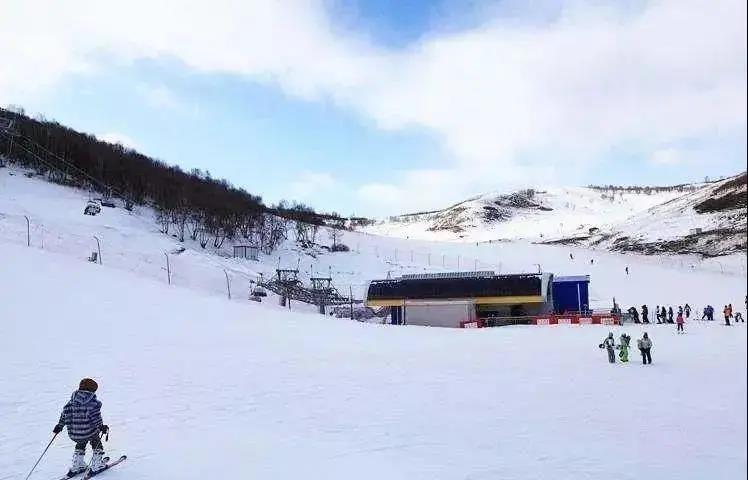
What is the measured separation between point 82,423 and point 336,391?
291 inches

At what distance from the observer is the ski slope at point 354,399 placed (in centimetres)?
882

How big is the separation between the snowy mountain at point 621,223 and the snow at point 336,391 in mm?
60017

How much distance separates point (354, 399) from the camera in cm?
1373

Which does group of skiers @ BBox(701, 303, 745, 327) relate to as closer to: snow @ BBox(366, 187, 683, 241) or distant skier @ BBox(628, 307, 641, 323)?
distant skier @ BBox(628, 307, 641, 323)

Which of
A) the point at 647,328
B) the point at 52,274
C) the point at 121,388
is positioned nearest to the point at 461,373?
the point at 121,388

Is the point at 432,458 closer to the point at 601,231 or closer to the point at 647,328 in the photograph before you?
the point at 647,328

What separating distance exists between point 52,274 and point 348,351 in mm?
17931

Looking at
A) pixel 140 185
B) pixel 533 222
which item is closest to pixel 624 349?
pixel 140 185

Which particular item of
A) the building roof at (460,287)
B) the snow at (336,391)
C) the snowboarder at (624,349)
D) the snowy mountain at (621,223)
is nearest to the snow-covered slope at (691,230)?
the snowy mountain at (621,223)

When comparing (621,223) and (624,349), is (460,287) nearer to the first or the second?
(624,349)

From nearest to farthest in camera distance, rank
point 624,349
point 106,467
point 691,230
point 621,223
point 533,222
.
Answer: point 106,467, point 624,349, point 691,230, point 621,223, point 533,222

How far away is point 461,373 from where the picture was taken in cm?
1716

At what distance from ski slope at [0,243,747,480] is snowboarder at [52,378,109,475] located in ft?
1.45

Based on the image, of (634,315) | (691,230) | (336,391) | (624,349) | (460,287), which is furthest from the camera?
(691,230)
